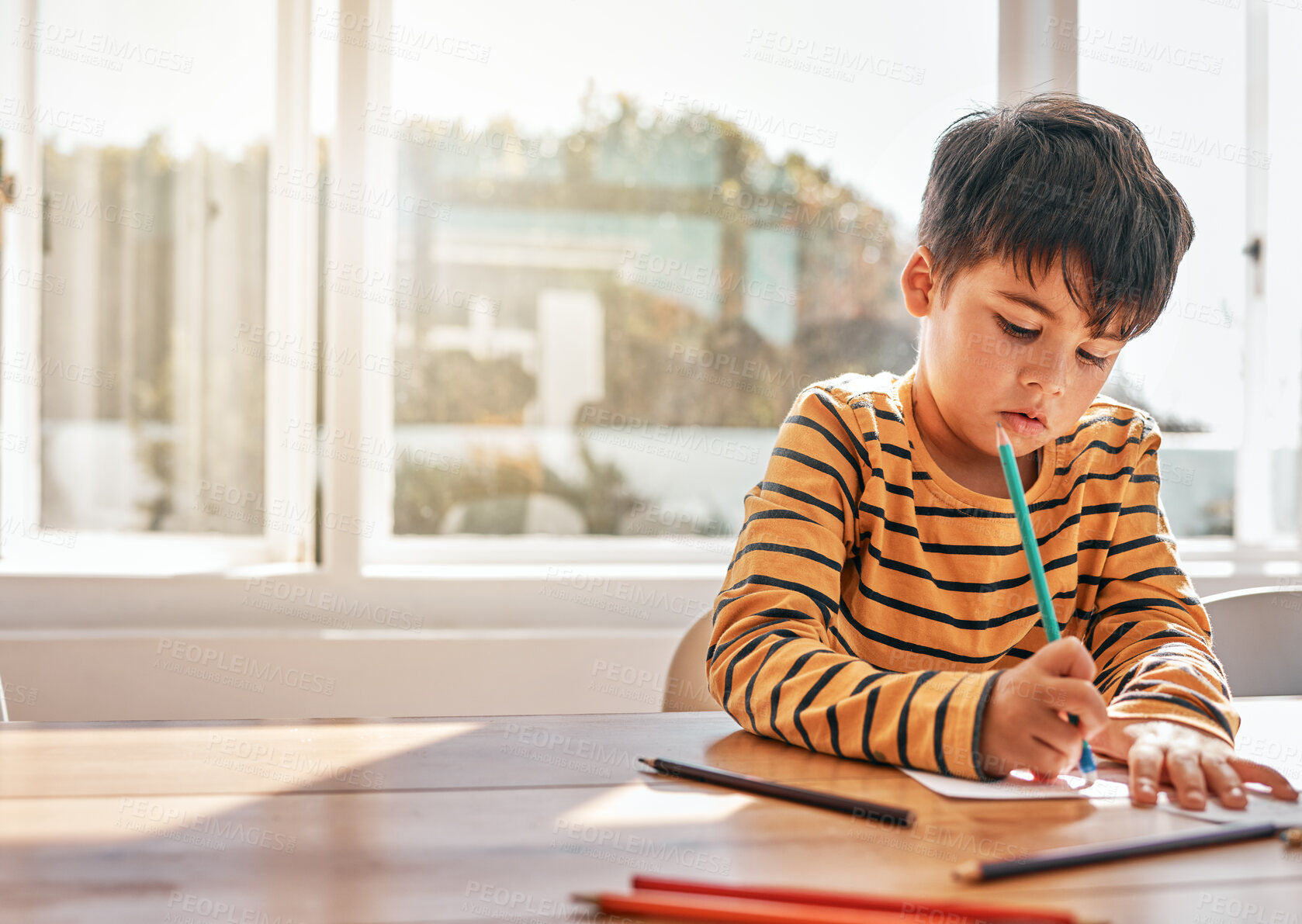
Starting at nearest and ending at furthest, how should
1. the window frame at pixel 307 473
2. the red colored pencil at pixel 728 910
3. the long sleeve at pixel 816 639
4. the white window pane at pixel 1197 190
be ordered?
the red colored pencil at pixel 728 910 < the long sleeve at pixel 816 639 < the window frame at pixel 307 473 < the white window pane at pixel 1197 190

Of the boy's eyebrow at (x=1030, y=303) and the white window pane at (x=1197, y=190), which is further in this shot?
the white window pane at (x=1197, y=190)

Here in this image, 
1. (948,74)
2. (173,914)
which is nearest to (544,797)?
(173,914)

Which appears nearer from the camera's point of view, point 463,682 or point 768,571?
point 768,571

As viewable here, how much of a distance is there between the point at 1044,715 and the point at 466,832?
38 cm

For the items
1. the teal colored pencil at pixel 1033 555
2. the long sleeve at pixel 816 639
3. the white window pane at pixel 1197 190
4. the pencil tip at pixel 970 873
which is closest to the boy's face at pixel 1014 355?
the long sleeve at pixel 816 639

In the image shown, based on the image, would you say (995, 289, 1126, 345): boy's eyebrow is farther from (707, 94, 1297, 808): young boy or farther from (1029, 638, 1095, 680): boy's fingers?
(1029, 638, 1095, 680): boy's fingers

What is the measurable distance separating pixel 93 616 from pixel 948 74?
2.06 metres

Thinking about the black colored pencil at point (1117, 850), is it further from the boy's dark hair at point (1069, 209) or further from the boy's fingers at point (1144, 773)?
the boy's dark hair at point (1069, 209)

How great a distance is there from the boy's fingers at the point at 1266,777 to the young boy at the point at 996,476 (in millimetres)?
67

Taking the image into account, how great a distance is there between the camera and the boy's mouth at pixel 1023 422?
0.97 m

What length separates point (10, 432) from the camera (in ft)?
6.39

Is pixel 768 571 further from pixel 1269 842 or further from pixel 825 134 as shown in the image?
pixel 825 134

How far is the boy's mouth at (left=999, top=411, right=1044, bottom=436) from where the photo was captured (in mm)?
972

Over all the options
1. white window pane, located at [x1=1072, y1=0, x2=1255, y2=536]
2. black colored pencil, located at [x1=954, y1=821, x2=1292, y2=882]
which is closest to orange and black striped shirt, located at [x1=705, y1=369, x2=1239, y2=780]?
black colored pencil, located at [x1=954, y1=821, x2=1292, y2=882]
